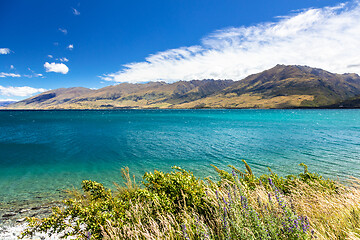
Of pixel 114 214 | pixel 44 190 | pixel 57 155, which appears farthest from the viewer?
pixel 57 155

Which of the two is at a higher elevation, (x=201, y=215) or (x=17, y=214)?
(x=201, y=215)

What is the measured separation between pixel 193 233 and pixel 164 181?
2.96m

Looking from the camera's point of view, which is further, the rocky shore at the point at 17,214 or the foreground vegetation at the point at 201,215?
the rocky shore at the point at 17,214

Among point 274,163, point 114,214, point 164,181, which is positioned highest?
point 164,181

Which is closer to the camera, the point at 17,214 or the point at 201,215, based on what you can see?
the point at 201,215

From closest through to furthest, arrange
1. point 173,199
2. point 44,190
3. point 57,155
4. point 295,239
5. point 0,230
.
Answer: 1. point 295,239
2. point 173,199
3. point 0,230
4. point 44,190
5. point 57,155

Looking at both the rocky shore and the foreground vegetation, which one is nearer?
the foreground vegetation

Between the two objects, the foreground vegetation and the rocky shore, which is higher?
the foreground vegetation

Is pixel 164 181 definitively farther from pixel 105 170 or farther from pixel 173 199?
pixel 105 170

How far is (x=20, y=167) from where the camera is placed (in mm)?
27172

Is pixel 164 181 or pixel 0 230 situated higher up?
pixel 164 181

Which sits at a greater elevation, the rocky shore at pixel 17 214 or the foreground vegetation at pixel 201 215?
the foreground vegetation at pixel 201 215

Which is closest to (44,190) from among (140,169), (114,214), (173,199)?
(140,169)

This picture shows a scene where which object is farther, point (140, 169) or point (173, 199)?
point (140, 169)
